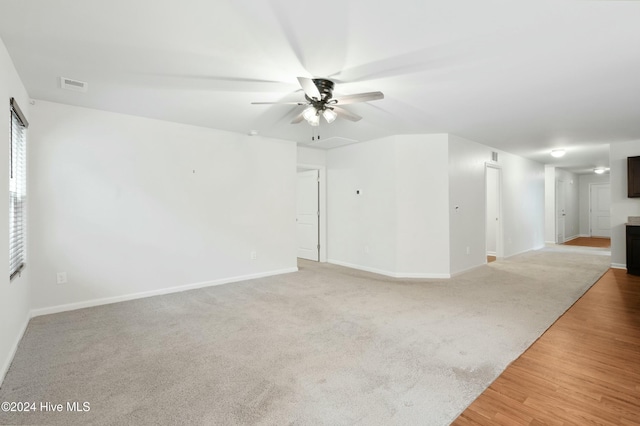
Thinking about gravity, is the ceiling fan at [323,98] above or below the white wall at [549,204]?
above

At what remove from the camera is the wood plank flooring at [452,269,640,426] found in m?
1.77

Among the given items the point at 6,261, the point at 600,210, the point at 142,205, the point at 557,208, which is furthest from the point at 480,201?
the point at 600,210

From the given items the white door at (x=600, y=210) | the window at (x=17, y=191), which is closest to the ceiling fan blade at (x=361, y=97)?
the window at (x=17, y=191)

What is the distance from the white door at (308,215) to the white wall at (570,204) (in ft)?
26.2

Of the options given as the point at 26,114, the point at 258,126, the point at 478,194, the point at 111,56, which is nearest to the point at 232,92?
the point at 111,56

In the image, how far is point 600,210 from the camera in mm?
11188

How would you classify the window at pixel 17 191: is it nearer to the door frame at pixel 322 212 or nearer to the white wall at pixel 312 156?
the white wall at pixel 312 156

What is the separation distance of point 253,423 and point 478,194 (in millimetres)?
5652

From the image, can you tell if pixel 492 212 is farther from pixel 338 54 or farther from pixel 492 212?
pixel 338 54

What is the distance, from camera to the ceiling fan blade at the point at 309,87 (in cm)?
252

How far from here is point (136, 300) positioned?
4.01 m

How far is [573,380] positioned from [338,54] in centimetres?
290

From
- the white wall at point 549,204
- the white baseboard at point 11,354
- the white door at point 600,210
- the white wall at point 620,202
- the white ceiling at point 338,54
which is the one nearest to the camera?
the white ceiling at point 338,54

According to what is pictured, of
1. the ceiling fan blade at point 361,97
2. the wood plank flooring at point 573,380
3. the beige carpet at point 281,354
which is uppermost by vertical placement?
the ceiling fan blade at point 361,97
